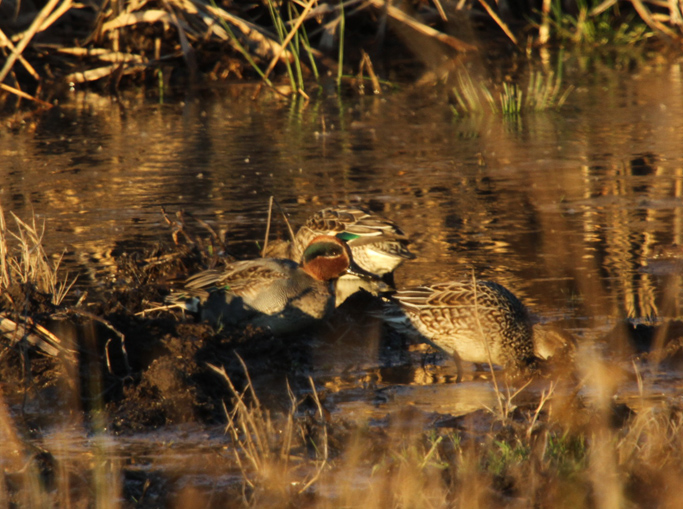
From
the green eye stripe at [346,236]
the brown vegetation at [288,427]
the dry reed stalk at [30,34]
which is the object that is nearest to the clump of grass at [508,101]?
the dry reed stalk at [30,34]

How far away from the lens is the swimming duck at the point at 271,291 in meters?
5.49

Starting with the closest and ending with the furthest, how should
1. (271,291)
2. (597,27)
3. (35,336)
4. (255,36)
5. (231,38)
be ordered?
(35,336) → (271,291) → (231,38) → (255,36) → (597,27)

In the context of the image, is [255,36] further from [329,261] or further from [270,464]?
[270,464]

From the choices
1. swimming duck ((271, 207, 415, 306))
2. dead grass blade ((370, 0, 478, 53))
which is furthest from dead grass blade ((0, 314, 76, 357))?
dead grass blade ((370, 0, 478, 53))

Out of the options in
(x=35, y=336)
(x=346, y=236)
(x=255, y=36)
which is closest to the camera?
(x=35, y=336)

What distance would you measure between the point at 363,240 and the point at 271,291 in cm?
120

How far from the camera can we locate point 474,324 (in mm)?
5254

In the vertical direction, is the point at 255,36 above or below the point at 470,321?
above

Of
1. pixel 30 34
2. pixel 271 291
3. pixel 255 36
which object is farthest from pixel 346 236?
pixel 255 36

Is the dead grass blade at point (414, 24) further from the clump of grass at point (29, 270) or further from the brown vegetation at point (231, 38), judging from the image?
the clump of grass at point (29, 270)

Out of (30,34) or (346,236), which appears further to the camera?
(30,34)

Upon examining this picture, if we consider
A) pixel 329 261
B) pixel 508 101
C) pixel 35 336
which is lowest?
pixel 35 336

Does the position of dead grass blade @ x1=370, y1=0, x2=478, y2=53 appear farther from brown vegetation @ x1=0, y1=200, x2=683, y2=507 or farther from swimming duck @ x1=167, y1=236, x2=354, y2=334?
brown vegetation @ x1=0, y1=200, x2=683, y2=507

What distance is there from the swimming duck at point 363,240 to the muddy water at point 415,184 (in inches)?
8.6
